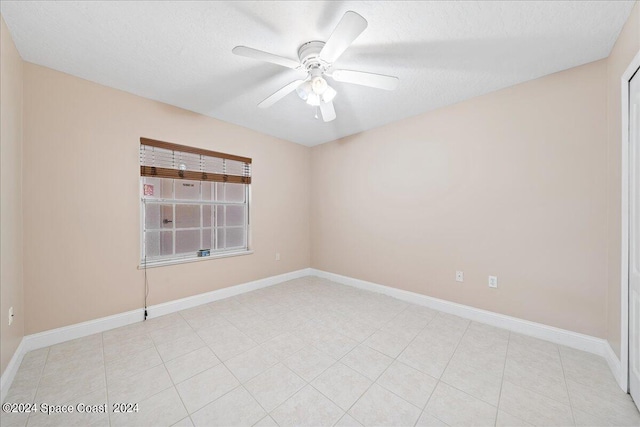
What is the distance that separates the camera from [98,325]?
7.82 ft

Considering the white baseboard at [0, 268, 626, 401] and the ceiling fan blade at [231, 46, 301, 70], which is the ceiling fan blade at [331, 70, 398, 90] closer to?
the ceiling fan blade at [231, 46, 301, 70]

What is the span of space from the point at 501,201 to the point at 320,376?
96.8 inches

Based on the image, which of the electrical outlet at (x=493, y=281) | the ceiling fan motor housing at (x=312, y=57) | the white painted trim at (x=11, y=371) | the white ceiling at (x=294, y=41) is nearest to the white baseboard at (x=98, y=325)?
the white painted trim at (x=11, y=371)

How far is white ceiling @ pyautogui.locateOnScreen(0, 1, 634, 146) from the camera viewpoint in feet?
5.02

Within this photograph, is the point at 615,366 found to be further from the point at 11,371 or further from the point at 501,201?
the point at 11,371

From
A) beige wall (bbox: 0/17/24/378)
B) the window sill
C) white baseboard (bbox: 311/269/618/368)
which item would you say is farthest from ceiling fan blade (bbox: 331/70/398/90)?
Answer: the window sill

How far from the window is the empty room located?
29 mm

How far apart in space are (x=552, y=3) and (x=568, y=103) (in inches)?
42.8

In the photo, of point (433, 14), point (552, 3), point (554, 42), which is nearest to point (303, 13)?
point (433, 14)

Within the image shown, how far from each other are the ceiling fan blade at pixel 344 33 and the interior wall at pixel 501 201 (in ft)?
6.48

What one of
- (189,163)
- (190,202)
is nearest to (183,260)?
(190,202)

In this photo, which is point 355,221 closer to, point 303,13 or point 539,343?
point 539,343

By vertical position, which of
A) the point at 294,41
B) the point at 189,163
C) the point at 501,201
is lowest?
the point at 501,201

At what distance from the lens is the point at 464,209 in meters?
2.77
